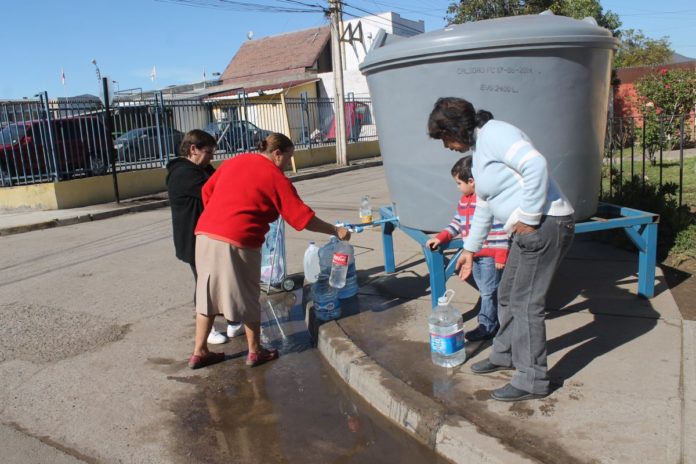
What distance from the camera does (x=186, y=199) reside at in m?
4.59

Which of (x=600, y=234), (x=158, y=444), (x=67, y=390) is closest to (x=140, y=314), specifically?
(x=67, y=390)

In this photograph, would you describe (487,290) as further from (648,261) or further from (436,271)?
(648,261)

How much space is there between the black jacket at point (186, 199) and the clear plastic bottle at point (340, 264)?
3.61ft

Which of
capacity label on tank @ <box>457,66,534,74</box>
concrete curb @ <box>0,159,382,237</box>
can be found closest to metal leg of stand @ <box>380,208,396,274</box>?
capacity label on tank @ <box>457,66,534,74</box>

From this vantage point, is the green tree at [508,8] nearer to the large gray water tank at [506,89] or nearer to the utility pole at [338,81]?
the utility pole at [338,81]

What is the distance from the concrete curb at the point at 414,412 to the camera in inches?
113

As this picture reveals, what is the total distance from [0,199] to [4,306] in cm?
825

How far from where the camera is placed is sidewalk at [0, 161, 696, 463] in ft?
9.43

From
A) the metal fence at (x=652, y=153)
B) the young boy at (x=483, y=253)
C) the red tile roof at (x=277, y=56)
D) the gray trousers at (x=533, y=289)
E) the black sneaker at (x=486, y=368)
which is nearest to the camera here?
the gray trousers at (x=533, y=289)

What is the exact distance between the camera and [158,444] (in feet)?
10.8

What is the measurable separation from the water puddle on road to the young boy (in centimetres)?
108

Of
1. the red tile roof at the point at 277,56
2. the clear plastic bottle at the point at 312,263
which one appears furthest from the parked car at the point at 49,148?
the red tile roof at the point at 277,56

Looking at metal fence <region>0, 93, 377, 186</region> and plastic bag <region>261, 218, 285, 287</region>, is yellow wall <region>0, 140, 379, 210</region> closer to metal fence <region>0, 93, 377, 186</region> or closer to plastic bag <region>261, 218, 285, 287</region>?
metal fence <region>0, 93, 377, 186</region>

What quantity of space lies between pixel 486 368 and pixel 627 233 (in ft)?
6.08
